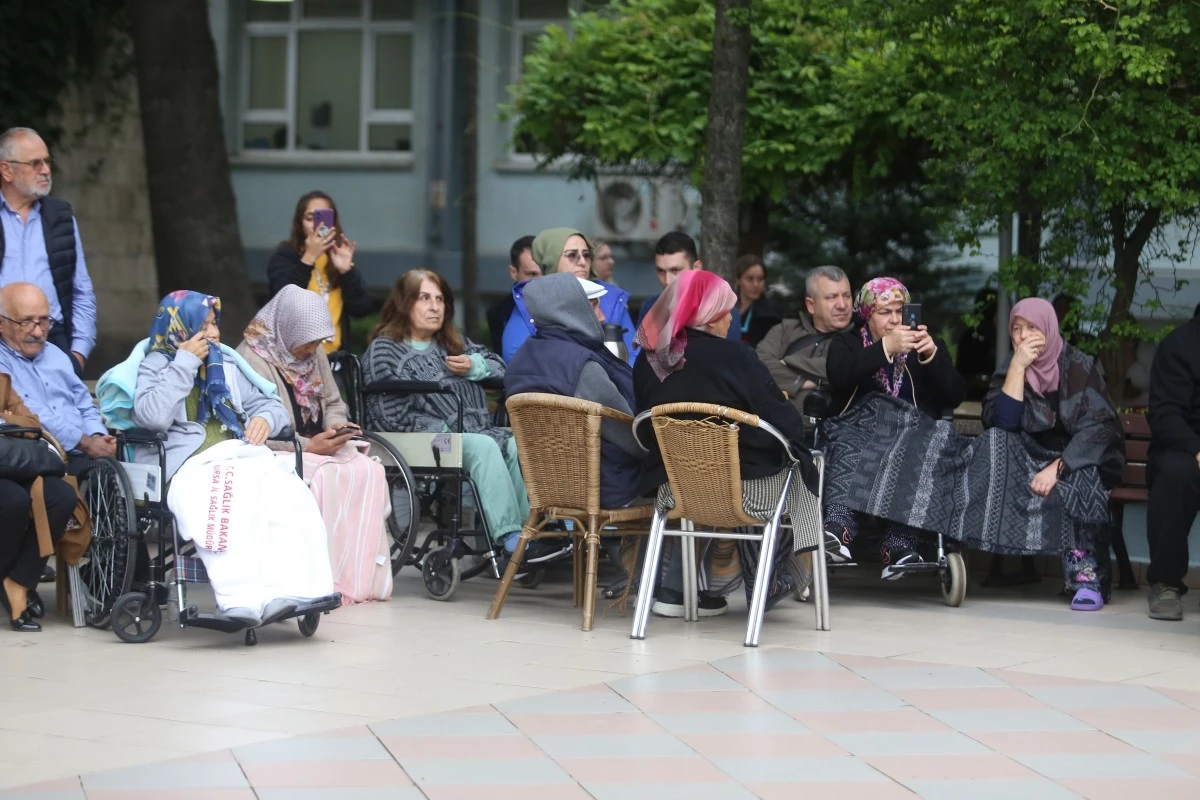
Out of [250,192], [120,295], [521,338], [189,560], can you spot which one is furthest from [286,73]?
[189,560]

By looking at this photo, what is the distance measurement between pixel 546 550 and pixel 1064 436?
2419 millimetres

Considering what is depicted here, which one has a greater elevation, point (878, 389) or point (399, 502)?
point (878, 389)

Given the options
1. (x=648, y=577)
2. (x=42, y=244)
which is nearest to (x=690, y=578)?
(x=648, y=577)

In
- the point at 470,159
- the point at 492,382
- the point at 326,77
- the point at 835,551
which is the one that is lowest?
the point at 835,551

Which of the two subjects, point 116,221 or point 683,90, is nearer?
point 683,90

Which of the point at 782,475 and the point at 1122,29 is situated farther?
the point at 1122,29

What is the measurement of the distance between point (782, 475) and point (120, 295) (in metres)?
15.2

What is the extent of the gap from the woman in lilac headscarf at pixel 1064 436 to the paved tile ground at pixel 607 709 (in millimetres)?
342

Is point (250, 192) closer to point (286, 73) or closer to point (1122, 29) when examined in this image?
point (286, 73)

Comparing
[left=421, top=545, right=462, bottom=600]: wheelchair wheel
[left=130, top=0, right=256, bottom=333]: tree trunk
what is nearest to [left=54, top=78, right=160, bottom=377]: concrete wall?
[left=130, top=0, right=256, bottom=333]: tree trunk

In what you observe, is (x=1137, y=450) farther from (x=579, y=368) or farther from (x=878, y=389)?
(x=579, y=368)

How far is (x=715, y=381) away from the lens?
7.29 meters

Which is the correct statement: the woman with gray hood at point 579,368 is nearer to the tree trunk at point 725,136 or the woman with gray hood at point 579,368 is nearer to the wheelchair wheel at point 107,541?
the wheelchair wheel at point 107,541

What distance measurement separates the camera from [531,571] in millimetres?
8812
